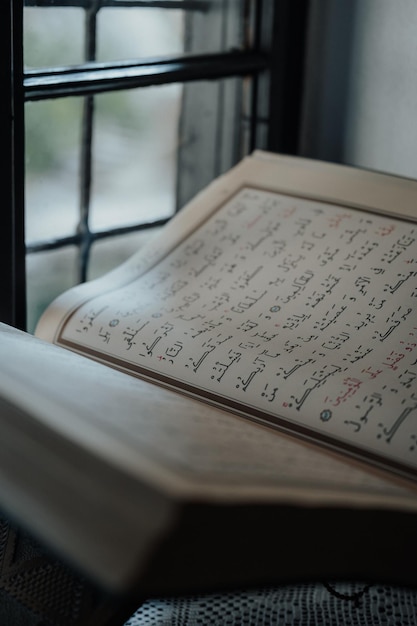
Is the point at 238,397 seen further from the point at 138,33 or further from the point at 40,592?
the point at 138,33

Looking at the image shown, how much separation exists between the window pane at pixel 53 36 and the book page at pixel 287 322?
0.34m

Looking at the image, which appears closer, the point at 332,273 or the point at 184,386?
the point at 184,386

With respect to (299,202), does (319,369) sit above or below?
below

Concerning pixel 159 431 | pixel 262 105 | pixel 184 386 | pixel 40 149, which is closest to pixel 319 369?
pixel 184 386

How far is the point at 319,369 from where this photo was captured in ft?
3.33

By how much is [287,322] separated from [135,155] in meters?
0.57

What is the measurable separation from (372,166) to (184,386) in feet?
2.42

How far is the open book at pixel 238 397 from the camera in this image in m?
0.67

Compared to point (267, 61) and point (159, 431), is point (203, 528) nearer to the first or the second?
point (159, 431)

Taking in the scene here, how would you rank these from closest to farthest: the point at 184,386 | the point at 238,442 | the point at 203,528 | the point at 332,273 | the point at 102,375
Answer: the point at 203,528 < the point at 238,442 < the point at 102,375 < the point at 184,386 < the point at 332,273

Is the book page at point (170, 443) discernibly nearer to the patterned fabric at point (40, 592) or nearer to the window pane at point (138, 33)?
the patterned fabric at point (40, 592)

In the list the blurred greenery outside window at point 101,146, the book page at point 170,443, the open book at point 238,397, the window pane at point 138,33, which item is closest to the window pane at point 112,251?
the blurred greenery outside window at point 101,146

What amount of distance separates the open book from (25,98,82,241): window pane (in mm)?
183

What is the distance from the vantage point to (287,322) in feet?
3.70
